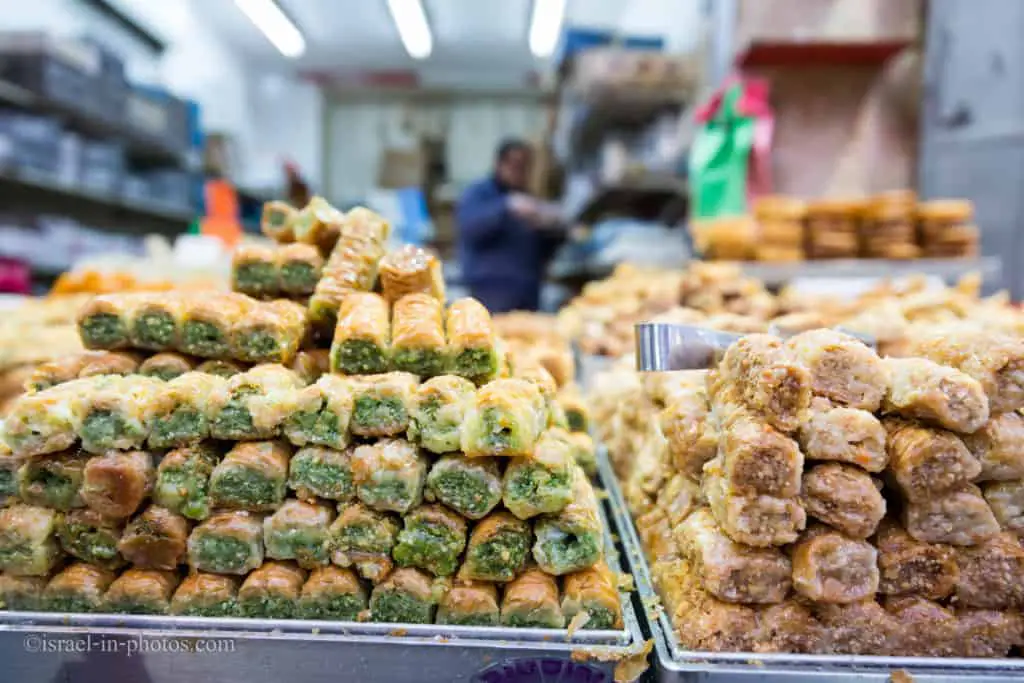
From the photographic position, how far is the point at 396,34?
34.4 ft

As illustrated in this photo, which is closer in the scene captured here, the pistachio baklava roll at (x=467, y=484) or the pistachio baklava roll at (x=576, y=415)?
the pistachio baklava roll at (x=467, y=484)

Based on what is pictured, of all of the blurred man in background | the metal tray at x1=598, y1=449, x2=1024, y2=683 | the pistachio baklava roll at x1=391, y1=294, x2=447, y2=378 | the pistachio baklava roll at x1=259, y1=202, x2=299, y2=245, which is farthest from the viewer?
the blurred man in background

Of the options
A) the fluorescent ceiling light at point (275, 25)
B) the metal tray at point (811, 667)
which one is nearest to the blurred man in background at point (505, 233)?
the metal tray at point (811, 667)

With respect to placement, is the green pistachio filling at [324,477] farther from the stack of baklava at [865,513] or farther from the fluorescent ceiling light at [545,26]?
the fluorescent ceiling light at [545,26]

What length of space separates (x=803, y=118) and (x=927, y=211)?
1434 millimetres

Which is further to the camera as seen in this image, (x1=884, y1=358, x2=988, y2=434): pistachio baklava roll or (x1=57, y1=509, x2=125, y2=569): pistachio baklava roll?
(x1=57, y1=509, x2=125, y2=569): pistachio baklava roll

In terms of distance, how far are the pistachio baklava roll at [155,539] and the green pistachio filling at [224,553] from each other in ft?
0.13

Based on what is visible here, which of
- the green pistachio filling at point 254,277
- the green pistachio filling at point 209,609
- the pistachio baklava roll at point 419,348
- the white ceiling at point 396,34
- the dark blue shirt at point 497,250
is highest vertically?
the white ceiling at point 396,34

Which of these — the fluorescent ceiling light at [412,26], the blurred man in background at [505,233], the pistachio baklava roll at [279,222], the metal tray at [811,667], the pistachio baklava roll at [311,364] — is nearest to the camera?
the metal tray at [811,667]

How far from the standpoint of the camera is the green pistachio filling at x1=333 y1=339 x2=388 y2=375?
1374 millimetres

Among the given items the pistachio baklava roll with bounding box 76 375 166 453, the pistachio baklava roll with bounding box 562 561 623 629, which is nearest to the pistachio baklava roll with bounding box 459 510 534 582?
the pistachio baklava roll with bounding box 562 561 623 629

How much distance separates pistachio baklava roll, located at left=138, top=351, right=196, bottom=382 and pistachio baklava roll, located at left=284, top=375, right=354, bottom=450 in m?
0.34

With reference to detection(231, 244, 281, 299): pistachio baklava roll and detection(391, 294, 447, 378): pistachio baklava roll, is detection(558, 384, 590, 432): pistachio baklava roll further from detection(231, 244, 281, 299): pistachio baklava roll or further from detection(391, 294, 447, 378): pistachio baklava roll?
detection(231, 244, 281, 299): pistachio baklava roll

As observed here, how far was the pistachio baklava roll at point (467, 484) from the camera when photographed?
1.24m
